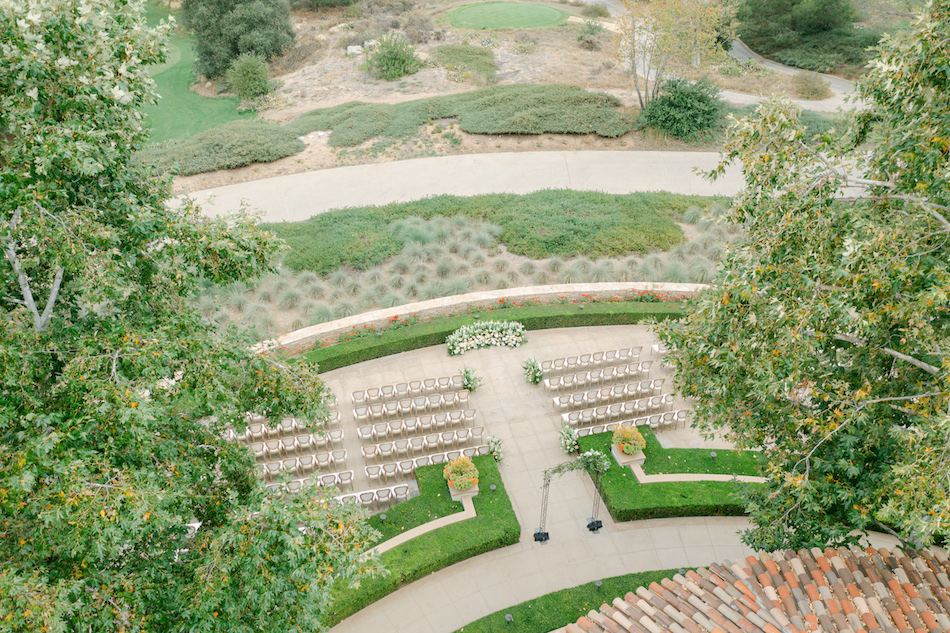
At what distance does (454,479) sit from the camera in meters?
14.5

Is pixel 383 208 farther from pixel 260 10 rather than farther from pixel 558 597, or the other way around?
pixel 260 10

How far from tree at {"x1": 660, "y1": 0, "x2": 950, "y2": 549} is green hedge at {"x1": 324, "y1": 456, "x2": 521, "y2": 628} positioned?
5695 millimetres

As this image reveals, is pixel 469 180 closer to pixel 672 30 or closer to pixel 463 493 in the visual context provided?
pixel 672 30

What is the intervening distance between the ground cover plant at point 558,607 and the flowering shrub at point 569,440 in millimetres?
3584

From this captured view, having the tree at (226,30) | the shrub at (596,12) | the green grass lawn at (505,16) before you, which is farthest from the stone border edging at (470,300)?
the shrub at (596,12)

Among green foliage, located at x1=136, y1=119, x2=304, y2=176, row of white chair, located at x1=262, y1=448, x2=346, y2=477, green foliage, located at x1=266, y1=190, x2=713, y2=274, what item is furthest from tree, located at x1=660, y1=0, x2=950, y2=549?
green foliage, located at x1=136, y1=119, x2=304, y2=176

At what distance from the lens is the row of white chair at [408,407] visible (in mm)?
16781

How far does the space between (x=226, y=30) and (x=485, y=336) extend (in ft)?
120

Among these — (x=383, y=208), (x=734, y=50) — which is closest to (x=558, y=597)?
Result: (x=383, y=208)

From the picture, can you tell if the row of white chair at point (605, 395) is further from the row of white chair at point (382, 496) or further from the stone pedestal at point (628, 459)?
the row of white chair at point (382, 496)

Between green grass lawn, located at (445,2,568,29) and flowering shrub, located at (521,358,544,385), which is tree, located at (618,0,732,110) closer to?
green grass lawn, located at (445,2,568,29)

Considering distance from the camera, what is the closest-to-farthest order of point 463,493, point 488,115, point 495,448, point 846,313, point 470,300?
1. point 846,313
2. point 463,493
3. point 495,448
4. point 470,300
5. point 488,115

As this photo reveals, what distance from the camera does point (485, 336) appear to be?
1978cm

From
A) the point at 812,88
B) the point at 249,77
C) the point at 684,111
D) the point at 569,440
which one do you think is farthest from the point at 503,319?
the point at 812,88
